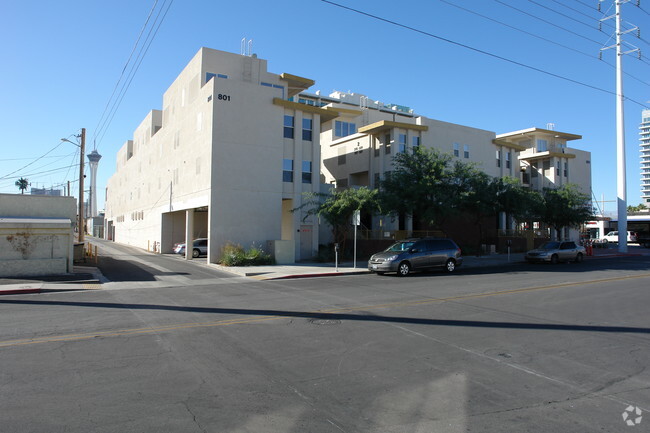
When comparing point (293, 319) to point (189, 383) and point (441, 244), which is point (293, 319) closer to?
point (189, 383)

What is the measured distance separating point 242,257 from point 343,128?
23576mm

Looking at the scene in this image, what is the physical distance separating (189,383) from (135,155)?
2027 inches

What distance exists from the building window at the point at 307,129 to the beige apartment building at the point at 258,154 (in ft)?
0.24

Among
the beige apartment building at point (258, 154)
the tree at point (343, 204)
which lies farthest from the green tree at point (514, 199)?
the tree at point (343, 204)

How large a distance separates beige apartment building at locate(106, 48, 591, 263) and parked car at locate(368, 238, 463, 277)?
22.6ft

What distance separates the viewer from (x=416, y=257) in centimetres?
1958

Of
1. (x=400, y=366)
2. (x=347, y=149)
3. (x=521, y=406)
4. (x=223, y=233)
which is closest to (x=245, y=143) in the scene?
(x=223, y=233)

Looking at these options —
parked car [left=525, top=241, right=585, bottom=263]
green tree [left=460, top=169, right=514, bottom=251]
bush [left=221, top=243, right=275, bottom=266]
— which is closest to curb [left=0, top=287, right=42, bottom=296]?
bush [left=221, top=243, right=275, bottom=266]

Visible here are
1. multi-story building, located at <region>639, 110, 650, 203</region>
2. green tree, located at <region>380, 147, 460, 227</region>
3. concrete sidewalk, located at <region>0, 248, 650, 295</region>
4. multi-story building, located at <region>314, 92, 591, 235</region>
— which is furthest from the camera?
multi-story building, located at <region>639, 110, 650, 203</region>

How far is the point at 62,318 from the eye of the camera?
938 centimetres

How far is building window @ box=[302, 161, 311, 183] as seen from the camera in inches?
1094

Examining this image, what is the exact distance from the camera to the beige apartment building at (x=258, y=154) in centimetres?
2475

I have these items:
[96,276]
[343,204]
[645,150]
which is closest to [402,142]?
[343,204]

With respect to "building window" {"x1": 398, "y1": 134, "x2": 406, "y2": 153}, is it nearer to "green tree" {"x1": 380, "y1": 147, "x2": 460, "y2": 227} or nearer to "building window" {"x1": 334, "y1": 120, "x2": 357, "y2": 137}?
"green tree" {"x1": 380, "y1": 147, "x2": 460, "y2": 227}
